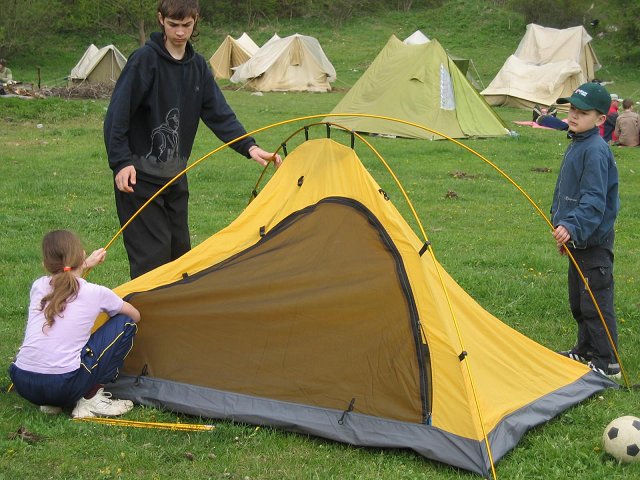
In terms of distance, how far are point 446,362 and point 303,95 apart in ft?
71.1

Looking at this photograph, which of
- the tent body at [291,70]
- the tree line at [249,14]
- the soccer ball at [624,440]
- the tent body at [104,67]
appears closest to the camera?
the soccer ball at [624,440]

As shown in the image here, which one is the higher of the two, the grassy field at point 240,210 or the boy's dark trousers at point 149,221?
the boy's dark trousers at point 149,221

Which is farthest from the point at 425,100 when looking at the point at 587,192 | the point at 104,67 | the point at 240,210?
the point at 104,67

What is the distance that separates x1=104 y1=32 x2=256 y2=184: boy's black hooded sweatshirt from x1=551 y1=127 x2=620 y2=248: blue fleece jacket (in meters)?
Result: 1.96

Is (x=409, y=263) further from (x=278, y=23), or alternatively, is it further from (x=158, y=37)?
(x=278, y=23)

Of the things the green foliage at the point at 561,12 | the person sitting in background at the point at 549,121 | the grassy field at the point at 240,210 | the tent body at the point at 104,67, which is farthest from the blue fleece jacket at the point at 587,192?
the green foliage at the point at 561,12

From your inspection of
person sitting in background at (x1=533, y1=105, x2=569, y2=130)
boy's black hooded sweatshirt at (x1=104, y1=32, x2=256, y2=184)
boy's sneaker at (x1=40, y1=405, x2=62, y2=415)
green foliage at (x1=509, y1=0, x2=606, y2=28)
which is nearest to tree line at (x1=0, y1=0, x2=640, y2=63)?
green foliage at (x1=509, y1=0, x2=606, y2=28)

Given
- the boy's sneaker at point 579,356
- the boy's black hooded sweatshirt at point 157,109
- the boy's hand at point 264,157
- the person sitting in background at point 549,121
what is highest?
the boy's black hooded sweatshirt at point 157,109

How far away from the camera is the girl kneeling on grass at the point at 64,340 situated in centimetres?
425

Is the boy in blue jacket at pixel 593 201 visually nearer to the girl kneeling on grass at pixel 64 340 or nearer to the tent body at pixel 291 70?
the girl kneeling on grass at pixel 64 340

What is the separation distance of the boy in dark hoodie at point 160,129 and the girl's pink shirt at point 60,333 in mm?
801

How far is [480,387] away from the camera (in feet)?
13.9

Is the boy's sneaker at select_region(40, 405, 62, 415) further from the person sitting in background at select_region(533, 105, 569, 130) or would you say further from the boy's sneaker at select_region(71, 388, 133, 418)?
the person sitting in background at select_region(533, 105, 569, 130)

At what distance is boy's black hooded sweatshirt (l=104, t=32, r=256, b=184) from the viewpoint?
495 cm
